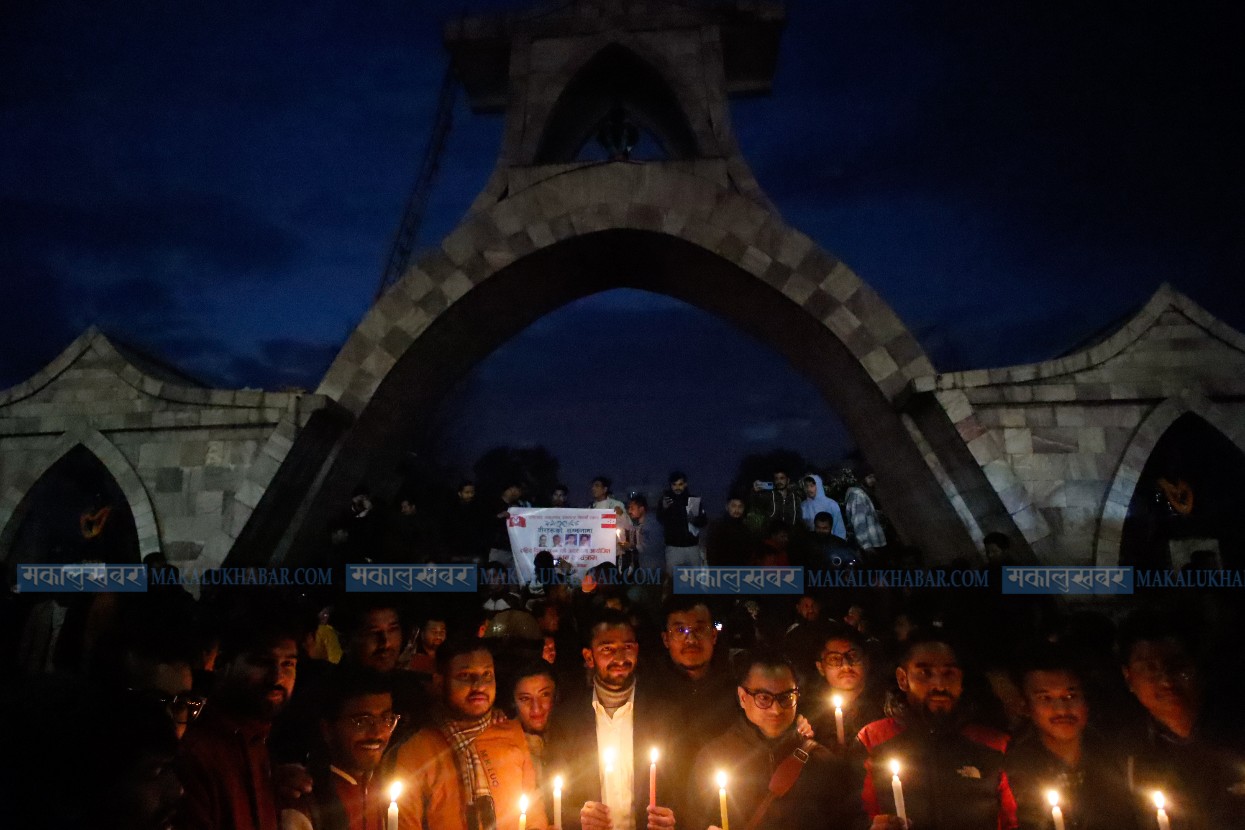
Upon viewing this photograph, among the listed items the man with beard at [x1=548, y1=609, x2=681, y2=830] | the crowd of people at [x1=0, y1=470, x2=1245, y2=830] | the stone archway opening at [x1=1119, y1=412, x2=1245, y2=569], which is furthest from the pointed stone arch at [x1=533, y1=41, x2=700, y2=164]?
the man with beard at [x1=548, y1=609, x2=681, y2=830]

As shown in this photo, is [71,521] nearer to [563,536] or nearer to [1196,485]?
[563,536]

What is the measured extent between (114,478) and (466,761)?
792 cm

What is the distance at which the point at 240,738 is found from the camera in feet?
9.26

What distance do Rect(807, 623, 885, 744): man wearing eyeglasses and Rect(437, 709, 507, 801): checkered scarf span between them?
73.8 inches

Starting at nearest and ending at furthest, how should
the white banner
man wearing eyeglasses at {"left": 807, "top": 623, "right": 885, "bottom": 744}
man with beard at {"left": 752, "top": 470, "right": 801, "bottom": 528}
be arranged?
man wearing eyeglasses at {"left": 807, "top": 623, "right": 885, "bottom": 744} → the white banner → man with beard at {"left": 752, "top": 470, "right": 801, "bottom": 528}

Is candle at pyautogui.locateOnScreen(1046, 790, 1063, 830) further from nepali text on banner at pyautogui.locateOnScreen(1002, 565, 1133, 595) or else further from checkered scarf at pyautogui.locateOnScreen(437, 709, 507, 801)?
nepali text on banner at pyautogui.locateOnScreen(1002, 565, 1133, 595)

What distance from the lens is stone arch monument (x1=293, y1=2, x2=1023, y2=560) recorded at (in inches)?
379

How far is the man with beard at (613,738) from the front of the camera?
3.58 m

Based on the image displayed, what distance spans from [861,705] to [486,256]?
8048 mm

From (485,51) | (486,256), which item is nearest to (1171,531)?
(486,256)

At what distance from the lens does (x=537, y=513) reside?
8789 millimetres

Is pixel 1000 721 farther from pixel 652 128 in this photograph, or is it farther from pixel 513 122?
pixel 652 128

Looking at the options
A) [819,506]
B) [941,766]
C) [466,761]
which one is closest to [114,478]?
[466,761]

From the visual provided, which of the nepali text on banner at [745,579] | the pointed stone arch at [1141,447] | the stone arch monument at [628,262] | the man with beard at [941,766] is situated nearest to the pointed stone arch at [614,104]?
the stone arch monument at [628,262]
